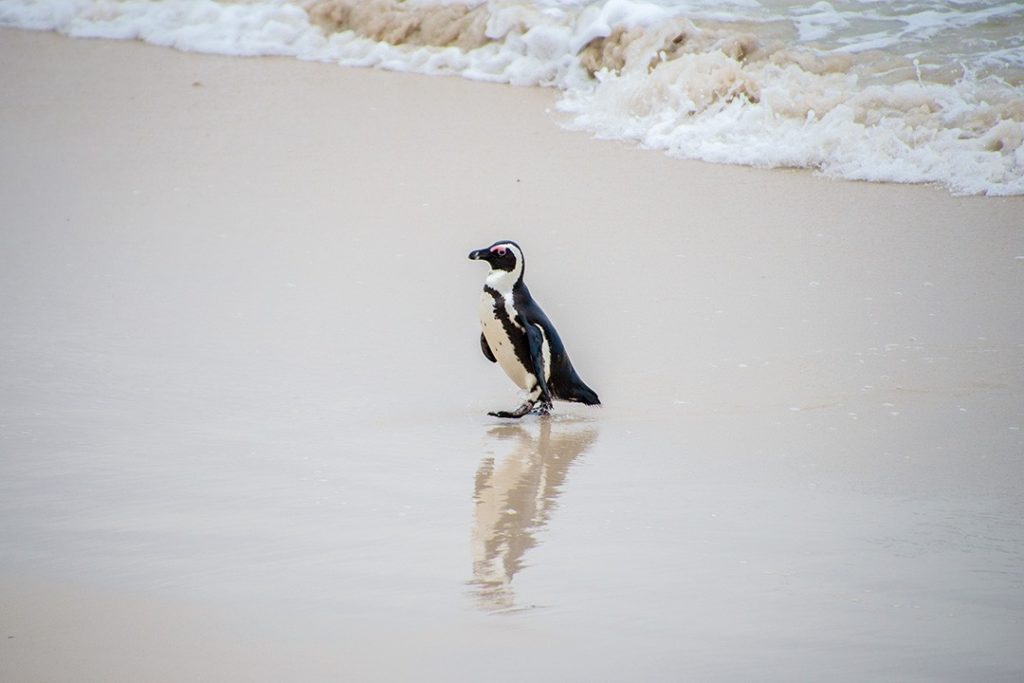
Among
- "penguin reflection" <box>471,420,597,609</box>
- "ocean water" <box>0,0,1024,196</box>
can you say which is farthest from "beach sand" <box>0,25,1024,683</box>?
"ocean water" <box>0,0,1024,196</box>

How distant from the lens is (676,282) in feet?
16.0

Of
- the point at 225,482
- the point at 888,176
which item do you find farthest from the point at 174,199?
the point at 888,176

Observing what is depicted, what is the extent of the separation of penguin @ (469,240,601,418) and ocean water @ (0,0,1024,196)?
2696 millimetres

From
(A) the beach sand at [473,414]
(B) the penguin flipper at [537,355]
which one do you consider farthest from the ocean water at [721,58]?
(B) the penguin flipper at [537,355]

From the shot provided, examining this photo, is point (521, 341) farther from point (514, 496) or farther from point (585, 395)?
point (514, 496)

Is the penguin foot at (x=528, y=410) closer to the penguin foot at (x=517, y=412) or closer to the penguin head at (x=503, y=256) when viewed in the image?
the penguin foot at (x=517, y=412)

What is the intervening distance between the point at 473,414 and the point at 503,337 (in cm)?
25

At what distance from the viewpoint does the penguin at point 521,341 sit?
3.92 m

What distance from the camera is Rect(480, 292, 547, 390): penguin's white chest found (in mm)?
3984

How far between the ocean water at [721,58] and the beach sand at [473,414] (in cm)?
37

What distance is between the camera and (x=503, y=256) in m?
4.04

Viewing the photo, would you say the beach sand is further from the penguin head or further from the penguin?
the penguin head

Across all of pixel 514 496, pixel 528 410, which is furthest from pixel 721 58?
pixel 514 496

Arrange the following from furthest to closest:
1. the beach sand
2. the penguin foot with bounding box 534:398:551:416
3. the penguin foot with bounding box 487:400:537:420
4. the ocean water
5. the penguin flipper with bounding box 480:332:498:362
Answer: the ocean water < the penguin flipper with bounding box 480:332:498:362 < the penguin foot with bounding box 534:398:551:416 < the penguin foot with bounding box 487:400:537:420 < the beach sand
